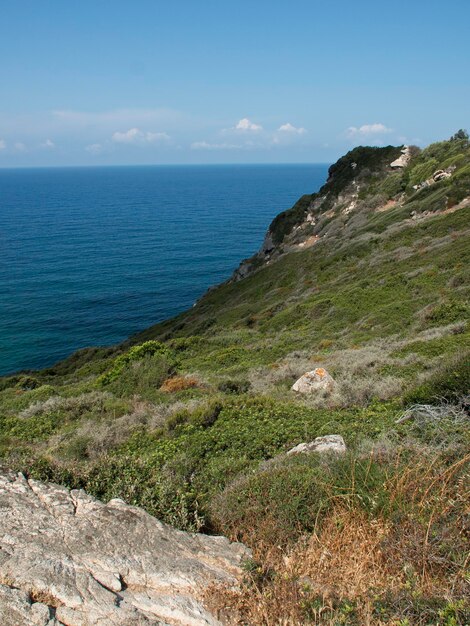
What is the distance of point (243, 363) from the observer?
20.1 metres

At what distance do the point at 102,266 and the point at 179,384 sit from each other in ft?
227

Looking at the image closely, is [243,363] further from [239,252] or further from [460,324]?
[239,252]

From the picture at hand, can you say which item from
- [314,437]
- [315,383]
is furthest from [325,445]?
[315,383]

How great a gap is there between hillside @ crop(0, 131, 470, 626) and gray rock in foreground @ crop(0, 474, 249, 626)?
36 cm

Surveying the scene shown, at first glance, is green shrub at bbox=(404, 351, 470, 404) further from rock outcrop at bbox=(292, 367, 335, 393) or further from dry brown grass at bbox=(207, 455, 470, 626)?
dry brown grass at bbox=(207, 455, 470, 626)

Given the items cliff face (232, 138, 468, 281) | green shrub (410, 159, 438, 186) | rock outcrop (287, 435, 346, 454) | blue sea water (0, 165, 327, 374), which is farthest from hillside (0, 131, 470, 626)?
blue sea water (0, 165, 327, 374)

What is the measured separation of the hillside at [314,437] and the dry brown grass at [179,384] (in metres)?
0.07

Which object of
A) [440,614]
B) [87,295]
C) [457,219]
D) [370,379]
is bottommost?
[87,295]

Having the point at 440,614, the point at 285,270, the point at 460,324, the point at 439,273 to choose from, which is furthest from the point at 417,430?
the point at 285,270

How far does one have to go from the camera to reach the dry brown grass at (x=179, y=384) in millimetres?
17078

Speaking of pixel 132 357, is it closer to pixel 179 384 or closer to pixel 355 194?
pixel 179 384

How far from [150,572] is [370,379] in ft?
32.5

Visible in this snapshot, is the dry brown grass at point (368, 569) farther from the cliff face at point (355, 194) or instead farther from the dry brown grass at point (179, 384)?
the cliff face at point (355, 194)

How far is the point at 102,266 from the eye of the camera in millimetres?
81875
